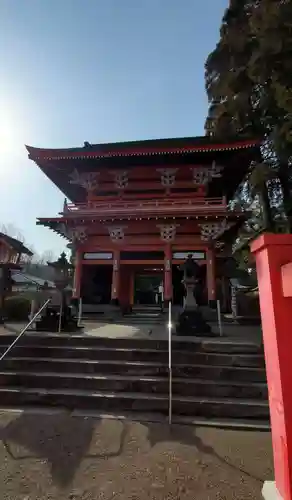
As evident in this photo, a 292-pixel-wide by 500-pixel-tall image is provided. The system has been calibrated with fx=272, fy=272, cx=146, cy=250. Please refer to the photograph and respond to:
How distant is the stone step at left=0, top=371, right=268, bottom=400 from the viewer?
14.5ft

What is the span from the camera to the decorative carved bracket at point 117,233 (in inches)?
503

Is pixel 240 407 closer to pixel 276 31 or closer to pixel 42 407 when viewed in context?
pixel 42 407

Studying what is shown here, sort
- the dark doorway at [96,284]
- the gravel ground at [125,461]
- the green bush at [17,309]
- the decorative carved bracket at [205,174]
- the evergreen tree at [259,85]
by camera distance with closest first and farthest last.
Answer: the gravel ground at [125,461] < the evergreen tree at [259,85] < the green bush at [17,309] < the dark doorway at [96,284] < the decorative carved bracket at [205,174]

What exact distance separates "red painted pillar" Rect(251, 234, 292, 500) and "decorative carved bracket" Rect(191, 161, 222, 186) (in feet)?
38.4

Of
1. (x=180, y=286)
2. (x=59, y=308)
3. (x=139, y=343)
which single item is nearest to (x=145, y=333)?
(x=139, y=343)

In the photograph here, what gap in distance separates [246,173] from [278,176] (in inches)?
76.4

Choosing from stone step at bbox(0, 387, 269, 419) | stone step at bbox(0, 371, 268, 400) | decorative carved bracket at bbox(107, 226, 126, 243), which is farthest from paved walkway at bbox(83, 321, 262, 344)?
decorative carved bracket at bbox(107, 226, 126, 243)

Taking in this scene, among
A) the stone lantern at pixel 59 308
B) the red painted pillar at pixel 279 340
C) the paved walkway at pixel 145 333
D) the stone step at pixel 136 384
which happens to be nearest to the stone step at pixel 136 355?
the stone step at pixel 136 384

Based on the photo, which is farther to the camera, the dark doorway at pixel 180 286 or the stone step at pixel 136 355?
the dark doorway at pixel 180 286

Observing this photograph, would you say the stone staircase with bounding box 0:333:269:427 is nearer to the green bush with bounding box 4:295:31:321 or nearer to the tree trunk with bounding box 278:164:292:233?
the green bush with bounding box 4:295:31:321

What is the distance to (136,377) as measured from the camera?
15.4 ft

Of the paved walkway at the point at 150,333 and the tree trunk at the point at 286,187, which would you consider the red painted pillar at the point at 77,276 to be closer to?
the paved walkway at the point at 150,333

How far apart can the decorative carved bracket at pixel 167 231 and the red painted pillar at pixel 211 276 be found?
1.76m

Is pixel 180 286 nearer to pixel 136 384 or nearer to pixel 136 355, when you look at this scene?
pixel 136 355
